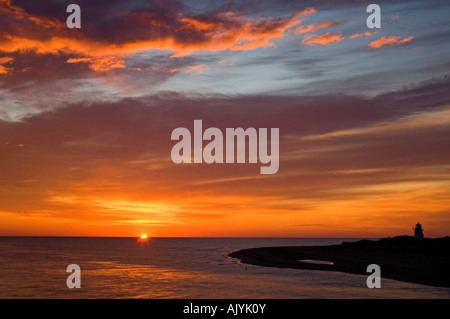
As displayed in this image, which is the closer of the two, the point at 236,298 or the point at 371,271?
the point at 236,298

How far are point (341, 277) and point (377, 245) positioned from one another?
182 ft

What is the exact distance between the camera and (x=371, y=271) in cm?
5478

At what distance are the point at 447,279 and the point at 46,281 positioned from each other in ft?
149

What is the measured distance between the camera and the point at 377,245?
10100cm

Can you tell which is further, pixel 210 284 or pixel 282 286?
pixel 210 284
